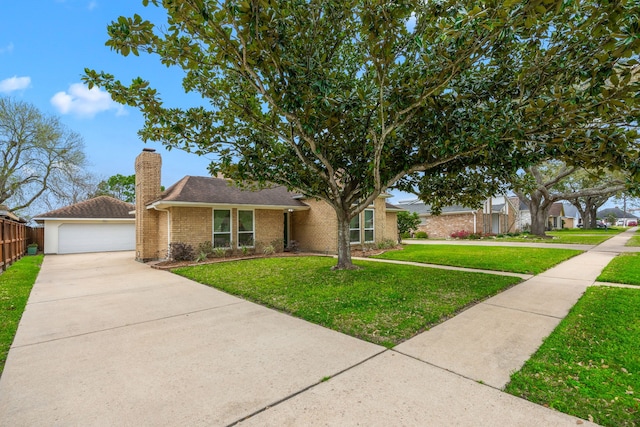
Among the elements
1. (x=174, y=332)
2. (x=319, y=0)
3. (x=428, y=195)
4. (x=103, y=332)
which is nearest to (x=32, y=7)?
(x=319, y=0)

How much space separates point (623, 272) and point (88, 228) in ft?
86.6

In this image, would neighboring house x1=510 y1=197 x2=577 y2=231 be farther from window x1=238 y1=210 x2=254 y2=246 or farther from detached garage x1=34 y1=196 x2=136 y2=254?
detached garage x1=34 y1=196 x2=136 y2=254

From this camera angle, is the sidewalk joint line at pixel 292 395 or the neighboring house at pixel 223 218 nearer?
the sidewalk joint line at pixel 292 395

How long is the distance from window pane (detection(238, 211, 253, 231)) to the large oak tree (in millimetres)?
5997

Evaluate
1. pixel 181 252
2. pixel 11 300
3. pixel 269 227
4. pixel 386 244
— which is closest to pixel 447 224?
pixel 386 244

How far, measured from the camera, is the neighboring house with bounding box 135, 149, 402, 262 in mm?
12828

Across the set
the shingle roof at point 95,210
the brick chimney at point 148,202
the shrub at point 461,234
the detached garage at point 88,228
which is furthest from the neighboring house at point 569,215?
the shingle roof at point 95,210

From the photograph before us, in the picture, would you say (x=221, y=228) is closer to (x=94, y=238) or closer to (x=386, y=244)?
(x=386, y=244)

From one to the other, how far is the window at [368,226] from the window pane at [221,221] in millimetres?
6966

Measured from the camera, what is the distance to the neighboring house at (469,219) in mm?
26891

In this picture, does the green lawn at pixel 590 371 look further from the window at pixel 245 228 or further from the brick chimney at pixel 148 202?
the brick chimney at pixel 148 202

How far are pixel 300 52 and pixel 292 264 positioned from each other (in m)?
7.08

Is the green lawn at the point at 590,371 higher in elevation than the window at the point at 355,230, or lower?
lower

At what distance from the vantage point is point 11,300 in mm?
6449
